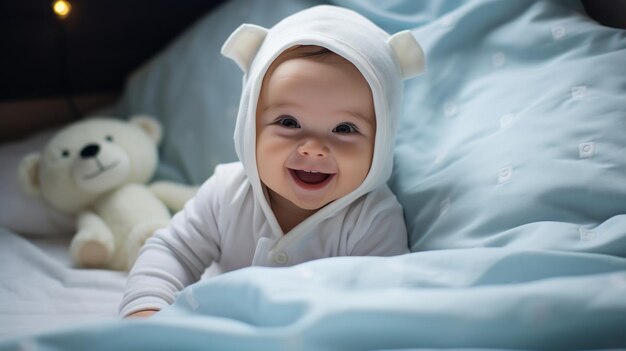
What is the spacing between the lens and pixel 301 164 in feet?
3.43

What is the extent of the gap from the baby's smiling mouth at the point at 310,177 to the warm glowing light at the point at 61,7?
3.22ft

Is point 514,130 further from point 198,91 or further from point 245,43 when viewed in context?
point 198,91

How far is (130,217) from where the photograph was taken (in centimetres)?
138

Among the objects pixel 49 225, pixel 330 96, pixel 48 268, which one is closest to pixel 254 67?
pixel 330 96

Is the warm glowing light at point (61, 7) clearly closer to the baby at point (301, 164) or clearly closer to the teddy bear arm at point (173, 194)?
the teddy bear arm at point (173, 194)

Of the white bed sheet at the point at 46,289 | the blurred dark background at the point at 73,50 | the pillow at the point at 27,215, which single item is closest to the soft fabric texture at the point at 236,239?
the white bed sheet at the point at 46,289

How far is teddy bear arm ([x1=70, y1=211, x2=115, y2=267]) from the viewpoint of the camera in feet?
4.29

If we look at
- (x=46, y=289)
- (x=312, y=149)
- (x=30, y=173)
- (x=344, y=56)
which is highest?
(x=344, y=56)

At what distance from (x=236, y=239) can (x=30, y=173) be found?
0.56m

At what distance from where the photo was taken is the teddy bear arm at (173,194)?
148 centimetres

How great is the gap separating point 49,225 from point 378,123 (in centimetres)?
81

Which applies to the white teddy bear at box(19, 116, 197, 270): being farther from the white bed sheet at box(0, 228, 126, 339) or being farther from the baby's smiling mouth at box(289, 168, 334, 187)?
the baby's smiling mouth at box(289, 168, 334, 187)

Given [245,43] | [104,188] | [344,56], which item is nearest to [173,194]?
[104,188]

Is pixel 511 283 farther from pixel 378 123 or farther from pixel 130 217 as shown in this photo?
pixel 130 217
